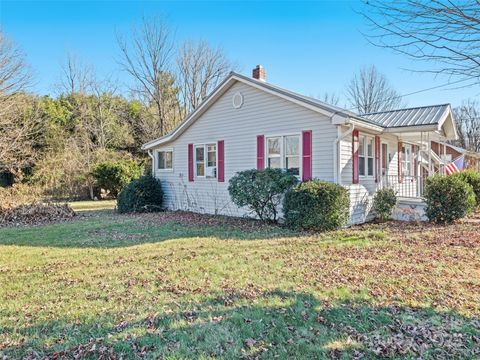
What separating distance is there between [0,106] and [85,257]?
12026mm

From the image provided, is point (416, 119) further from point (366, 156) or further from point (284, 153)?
point (284, 153)

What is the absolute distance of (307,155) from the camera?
987 centimetres

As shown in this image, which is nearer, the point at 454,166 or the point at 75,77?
the point at 454,166

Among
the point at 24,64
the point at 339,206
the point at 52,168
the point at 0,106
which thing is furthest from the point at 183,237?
the point at 52,168

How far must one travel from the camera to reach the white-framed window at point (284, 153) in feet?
33.5

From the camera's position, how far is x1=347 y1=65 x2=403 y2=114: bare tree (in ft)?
106

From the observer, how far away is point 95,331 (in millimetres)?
3406

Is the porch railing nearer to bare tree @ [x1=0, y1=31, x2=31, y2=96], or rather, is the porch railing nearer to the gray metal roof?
the gray metal roof

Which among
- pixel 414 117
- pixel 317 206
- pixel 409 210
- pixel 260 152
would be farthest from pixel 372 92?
pixel 317 206

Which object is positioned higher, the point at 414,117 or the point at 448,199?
the point at 414,117

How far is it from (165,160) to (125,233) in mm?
6507

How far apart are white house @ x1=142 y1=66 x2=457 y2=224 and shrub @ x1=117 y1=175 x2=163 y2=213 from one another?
573mm

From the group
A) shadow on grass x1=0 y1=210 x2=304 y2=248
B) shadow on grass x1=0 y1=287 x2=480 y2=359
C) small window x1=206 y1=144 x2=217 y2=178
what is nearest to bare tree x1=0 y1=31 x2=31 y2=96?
shadow on grass x1=0 y1=210 x2=304 y2=248

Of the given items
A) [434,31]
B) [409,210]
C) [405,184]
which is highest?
[434,31]
